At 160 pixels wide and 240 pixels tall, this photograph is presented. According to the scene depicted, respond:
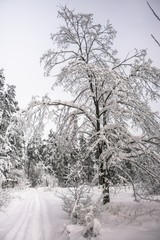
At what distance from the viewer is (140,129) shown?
8.34 metres

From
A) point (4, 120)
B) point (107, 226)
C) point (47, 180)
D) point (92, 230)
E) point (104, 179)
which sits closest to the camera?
point (92, 230)

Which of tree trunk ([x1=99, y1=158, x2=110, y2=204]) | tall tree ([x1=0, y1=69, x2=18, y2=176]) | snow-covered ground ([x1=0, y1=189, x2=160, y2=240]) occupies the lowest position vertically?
snow-covered ground ([x1=0, y1=189, x2=160, y2=240])

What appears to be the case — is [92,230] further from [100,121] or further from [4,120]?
[4,120]

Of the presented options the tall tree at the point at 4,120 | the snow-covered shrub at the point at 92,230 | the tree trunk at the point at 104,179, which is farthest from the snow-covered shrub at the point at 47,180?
the snow-covered shrub at the point at 92,230

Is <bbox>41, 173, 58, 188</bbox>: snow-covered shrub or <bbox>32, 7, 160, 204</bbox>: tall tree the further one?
<bbox>41, 173, 58, 188</bbox>: snow-covered shrub

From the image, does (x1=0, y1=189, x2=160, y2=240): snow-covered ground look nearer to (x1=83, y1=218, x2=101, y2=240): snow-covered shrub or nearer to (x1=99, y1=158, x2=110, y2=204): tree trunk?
(x1=83, y1=218, x2=101, y2=240): snow-covered shrub

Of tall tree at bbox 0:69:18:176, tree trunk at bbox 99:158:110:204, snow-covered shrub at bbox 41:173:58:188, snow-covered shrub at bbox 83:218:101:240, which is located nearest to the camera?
snow-covered shrub at bbox 83:218:101:240

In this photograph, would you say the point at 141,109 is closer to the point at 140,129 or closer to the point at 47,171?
the point at 140,129

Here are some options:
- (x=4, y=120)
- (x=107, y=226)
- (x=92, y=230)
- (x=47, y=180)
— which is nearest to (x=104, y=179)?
(x=107, y=226)

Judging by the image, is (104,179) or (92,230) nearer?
(92,230)

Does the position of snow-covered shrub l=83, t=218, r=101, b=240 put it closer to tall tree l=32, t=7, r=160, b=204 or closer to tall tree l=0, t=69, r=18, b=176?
tall tree l=32, t=7, r=160, b=204

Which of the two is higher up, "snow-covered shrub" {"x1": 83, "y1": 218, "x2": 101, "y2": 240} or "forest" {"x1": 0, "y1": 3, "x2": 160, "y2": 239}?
"forest" {"x1": 0, "y1": 3, "x2": 160, "y2": 239}

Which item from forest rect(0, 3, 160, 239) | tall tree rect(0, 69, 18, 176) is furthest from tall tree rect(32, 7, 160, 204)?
tall tree rect(0, 69, 18, 176)

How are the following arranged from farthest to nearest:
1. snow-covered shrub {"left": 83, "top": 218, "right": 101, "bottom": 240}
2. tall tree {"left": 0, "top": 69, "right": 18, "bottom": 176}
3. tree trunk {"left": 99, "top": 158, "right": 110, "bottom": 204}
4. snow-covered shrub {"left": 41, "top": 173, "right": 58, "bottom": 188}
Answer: snow-covered shrub {"left": 41, "top": 173, "right": 58, "bottom": 188} < tall tree {"left": 0, "top": 69, "right": 18, "bottom": 176} < tree trunk {"left": 99, "top": 158, "right": 110, "bottom": 204} < snow-covered shrub {"left": 83, "top": 218, "right": 101, "bottom": 240}
